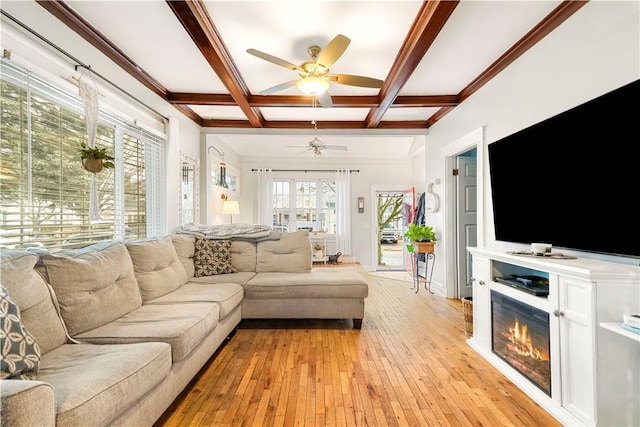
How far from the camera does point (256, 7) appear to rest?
2191 millimetres

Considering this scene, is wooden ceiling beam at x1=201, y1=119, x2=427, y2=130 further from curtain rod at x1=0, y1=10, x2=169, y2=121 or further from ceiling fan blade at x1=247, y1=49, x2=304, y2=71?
ceiling fan blade at x1=247, y1=49, x2=304, y2=71

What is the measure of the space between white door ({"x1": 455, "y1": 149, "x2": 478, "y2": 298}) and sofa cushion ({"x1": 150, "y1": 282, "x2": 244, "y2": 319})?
3136mm

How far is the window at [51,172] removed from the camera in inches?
73.1

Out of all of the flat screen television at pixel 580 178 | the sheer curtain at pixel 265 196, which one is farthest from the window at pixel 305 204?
the flat screen television at pixel 580 178

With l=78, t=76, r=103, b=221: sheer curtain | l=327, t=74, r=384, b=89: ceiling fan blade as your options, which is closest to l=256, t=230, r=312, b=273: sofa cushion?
l=78, t=76, r=103, b=221: sheer curtain

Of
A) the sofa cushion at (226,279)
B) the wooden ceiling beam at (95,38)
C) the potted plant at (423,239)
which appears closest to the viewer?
the wooden ceiling beam at (95,38)

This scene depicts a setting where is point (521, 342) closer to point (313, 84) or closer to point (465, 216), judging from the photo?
point (465, 216)

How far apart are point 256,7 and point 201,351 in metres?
2.57

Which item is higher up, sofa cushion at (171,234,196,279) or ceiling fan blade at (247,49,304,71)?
ceiling fan blade at (247,49,304,71)

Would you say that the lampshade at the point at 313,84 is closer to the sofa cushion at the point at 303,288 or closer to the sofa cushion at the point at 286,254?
the sofa cushion at the point at 286,254

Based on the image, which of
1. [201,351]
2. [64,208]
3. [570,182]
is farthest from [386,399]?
[64,208]

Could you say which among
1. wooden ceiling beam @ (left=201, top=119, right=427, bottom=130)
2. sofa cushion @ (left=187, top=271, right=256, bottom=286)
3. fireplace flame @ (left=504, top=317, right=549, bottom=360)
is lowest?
fireplace flame @ (left=504, top=317, right=549, bottom=360)

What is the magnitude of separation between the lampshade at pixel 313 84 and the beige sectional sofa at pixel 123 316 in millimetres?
1923

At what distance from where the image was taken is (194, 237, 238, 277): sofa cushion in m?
3.40
